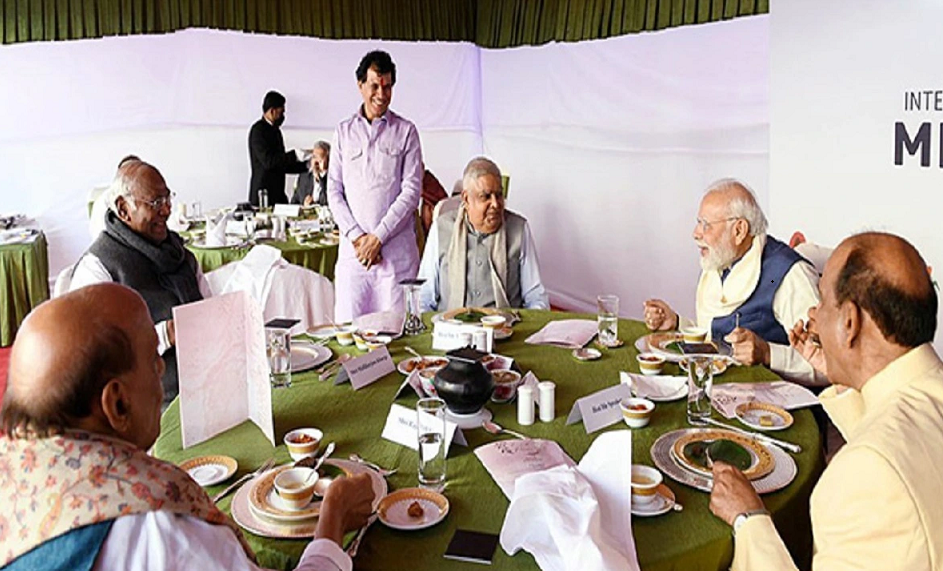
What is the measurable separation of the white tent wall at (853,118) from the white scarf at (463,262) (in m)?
1.60

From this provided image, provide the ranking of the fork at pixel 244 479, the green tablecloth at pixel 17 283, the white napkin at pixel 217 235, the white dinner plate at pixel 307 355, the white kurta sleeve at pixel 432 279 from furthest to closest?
the green tablecloth at pixel 17 283 < the white napkin at pixel 217 235 < the white kurta sleeve at pixel 432 279 < the white dinner plate at pixel 307 355 < the fork at pixel 244 479

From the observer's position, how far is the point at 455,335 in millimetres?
2652

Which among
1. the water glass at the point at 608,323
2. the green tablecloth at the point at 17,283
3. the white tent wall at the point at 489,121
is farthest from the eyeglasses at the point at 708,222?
the green tablecloth at the point at 17,283

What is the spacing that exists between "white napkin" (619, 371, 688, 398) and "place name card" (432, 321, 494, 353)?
49cm


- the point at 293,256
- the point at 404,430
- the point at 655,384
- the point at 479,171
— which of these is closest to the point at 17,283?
the point at 293,256

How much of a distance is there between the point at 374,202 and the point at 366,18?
4.66 m

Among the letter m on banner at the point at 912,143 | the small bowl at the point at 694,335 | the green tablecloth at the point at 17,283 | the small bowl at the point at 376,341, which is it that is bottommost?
the green tablecloth at the point at 17,283

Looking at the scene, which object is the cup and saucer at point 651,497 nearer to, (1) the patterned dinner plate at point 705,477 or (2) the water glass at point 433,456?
(1) the patterned dinner plate at point 705,477

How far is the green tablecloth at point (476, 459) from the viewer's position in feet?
4.89

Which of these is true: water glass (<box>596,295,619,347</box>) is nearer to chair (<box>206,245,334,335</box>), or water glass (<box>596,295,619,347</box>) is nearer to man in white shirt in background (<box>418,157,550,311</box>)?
man in white shirt in background (<box>418,157,550,311</box>)

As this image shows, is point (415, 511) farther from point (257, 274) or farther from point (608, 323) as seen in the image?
point (257, 274)

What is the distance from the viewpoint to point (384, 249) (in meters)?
4.11

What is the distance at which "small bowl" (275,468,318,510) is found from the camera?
5.27 feet

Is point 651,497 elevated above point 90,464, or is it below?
below
